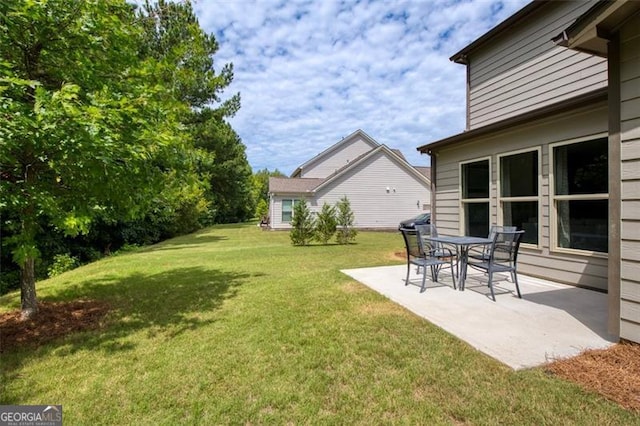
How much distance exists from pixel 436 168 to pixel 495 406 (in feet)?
23.9

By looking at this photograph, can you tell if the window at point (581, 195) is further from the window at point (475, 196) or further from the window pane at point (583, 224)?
the window at point (475, 196)

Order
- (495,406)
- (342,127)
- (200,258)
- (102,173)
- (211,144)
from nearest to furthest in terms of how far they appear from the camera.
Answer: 1. (495,406)
2. (102,173)
3. (200,258)
4. (211,144)
5. (342,127)

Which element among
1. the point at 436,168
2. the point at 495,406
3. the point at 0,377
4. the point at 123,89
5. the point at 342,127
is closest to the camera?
the point at 495,406

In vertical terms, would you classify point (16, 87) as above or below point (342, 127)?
below

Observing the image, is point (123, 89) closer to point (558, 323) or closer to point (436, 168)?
point (558, 323)

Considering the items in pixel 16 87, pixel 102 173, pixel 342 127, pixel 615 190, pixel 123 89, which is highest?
pixel 342 127

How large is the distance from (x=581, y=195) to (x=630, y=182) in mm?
2627

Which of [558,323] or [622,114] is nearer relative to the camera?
[622,114]

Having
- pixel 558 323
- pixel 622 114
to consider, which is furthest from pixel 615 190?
pixel 558 323

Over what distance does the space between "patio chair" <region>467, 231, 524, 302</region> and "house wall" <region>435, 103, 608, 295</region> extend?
1.23 meters

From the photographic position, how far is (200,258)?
10.1m

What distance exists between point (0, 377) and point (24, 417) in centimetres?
84

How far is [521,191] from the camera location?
6418 millimetres

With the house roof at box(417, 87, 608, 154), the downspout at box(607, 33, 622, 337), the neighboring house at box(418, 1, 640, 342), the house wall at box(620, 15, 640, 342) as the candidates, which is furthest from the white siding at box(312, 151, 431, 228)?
the house wall at box(620, 15, 640, 342)
